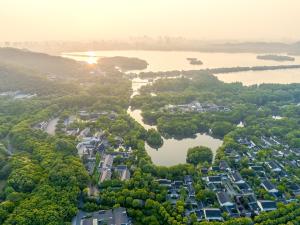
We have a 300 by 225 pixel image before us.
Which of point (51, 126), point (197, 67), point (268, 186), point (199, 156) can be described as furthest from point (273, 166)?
point (197, 67)

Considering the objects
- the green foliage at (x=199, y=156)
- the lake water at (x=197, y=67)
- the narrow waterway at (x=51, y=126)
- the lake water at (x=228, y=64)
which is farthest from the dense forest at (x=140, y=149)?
the lake water at (x=228, y=64)

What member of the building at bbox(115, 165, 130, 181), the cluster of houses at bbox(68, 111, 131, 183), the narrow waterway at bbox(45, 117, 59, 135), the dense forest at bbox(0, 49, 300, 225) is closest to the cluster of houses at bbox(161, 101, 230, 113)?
the dense forest at bbox(0, 49, 300, 225)

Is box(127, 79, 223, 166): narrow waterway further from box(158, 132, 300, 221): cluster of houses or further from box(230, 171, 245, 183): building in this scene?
box(230, 171, 245, 183): building

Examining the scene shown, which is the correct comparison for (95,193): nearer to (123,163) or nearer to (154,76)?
(123,163)

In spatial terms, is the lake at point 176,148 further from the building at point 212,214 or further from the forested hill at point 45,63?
the forested hill at point 45,63

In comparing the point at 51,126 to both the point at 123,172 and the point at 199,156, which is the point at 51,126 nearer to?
the point at 123,172

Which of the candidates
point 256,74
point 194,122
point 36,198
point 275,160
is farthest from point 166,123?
point 256,74
